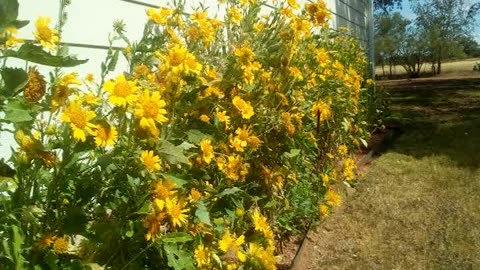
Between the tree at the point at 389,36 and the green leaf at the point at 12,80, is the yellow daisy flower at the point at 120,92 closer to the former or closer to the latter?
the green leaf at the point at 12,80

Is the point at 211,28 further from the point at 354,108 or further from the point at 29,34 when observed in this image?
the point at 354,108

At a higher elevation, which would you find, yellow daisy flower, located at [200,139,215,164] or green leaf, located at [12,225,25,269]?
yellow daisy flower, located at [200,139,215,164]

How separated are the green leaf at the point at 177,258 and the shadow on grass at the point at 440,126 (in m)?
4.69

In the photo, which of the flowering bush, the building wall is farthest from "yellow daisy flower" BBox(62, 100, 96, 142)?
the building wall

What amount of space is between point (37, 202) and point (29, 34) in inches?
33.7

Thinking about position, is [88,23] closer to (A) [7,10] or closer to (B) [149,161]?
(B) [149,161]

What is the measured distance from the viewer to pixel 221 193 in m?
2.02

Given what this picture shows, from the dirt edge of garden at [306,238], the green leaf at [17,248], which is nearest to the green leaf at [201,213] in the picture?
the green leaf at [17,248]

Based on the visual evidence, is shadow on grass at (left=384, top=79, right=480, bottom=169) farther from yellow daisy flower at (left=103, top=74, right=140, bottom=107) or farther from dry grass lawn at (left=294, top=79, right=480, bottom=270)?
yellow daisy flower at (left=103, top=74, right=140, bottom=107)

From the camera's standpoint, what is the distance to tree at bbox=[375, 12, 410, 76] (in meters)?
32.0

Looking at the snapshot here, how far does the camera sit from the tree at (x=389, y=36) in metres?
32.0

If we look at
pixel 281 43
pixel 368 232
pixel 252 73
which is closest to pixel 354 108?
pixel 368 232

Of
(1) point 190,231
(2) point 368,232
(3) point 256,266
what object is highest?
(1) point 190,231

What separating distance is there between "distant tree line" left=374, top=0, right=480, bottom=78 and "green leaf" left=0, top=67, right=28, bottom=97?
31246 mm
